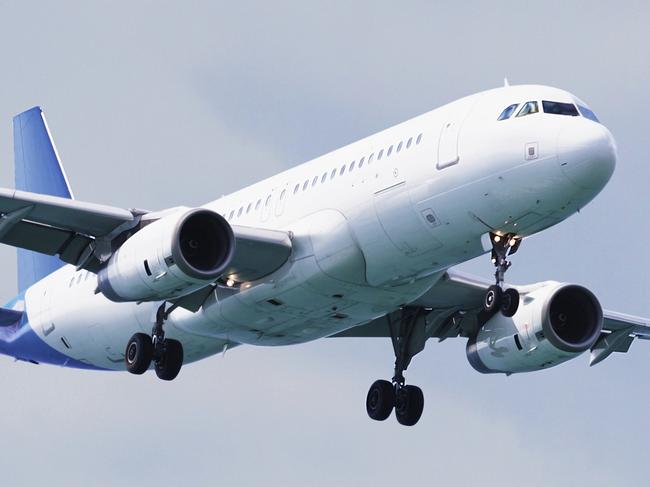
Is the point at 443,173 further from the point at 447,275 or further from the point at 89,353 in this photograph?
the point at 89,353

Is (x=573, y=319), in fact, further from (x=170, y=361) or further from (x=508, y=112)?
(x=170, y=361)

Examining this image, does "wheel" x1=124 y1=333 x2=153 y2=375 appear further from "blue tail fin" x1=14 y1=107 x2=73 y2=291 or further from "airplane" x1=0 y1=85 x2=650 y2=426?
"blue tail fin" x1=14 y1=107 x2=73 y2=291

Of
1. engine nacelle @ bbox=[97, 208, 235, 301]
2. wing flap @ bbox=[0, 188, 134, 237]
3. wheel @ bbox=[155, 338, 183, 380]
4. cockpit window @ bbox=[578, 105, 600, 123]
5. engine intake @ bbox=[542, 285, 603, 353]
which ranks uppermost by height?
cockpit window @ bbox=[578, 105, 600, 123]

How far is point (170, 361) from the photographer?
44.6 metres

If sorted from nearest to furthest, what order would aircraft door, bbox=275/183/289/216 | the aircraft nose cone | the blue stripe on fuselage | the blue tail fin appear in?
1. the aircraft nose cone
2. aircraft door, bbox=275/183/289/216
3. the blue stripe on fuselage
4. the blue tail fin

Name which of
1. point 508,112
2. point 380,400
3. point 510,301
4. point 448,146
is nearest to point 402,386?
point 380,400

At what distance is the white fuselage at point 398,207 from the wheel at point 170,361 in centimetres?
56

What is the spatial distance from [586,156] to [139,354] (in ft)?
42.5

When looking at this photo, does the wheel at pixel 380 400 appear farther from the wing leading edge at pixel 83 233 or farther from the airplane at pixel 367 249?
the wing leading edge at pixel 83 233

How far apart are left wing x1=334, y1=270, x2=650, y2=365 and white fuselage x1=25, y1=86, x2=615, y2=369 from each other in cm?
349

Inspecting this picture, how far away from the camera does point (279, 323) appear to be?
143 ft

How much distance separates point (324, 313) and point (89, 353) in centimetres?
910

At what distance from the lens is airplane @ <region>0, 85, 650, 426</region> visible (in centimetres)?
3866

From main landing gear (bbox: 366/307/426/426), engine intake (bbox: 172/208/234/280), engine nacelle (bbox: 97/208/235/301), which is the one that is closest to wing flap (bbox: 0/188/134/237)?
engine nacelle (bbox: 97/208/235/301)
